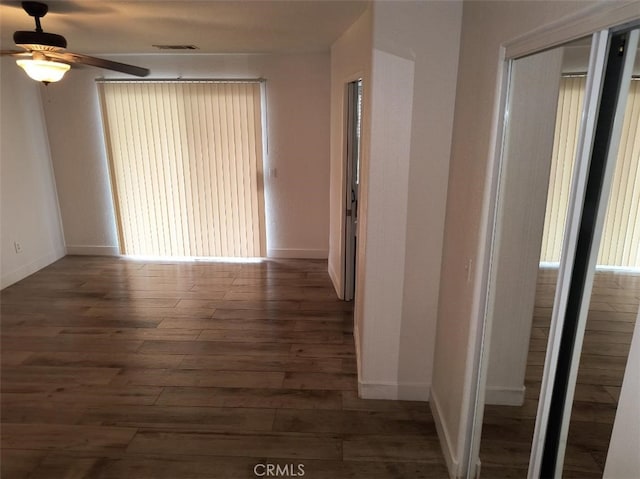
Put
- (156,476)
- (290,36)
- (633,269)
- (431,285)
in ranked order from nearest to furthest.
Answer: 1. (633,269)
2. (156,476)
3. (431,285)
4. (290,36)

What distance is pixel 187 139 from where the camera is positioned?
5.35 meters

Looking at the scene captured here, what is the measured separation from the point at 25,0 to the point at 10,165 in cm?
306

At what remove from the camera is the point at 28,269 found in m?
5.25

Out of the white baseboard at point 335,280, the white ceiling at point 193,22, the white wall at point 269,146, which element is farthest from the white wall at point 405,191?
the white wall at point 269,146

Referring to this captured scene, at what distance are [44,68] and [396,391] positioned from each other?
306 cm

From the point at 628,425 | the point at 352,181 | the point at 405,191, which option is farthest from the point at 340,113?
the point at 628,425

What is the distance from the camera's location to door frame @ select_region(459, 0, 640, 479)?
1138 millimetres

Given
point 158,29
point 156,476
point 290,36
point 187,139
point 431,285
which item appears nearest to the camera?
point 156,476

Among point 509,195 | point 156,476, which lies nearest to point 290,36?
point 509,195

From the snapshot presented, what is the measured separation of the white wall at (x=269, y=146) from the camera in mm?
5219

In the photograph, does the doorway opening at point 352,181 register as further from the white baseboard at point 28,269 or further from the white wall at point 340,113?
the white baseboard at point 28,269

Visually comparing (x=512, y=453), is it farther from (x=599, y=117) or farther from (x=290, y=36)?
(x=290, y=36)

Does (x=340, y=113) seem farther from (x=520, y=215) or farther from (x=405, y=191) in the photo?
(x=520, y=215)

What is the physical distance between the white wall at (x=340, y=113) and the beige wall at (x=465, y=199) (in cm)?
66
